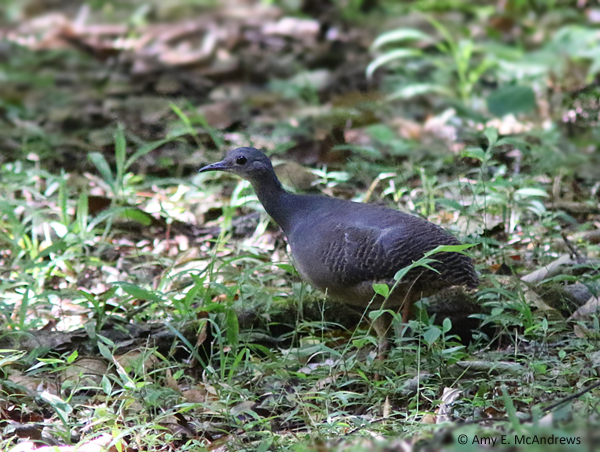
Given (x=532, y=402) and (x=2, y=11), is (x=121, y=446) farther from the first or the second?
(x=2, y=11)

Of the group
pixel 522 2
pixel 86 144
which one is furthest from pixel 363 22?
pixel 86 144

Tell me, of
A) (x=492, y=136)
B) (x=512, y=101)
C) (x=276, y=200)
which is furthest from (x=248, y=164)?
(x=512, y=101)

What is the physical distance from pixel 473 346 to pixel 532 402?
31.7 inches

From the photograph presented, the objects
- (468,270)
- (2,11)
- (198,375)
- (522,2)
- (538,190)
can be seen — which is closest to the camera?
(468,270)

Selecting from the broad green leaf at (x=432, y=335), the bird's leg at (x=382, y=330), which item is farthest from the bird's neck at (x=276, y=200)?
the broad green leaf at (x=432, y=335)

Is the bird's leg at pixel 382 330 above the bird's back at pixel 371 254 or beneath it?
beneath

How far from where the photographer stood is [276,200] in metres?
4.77

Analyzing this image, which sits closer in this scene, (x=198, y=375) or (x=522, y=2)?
(x=198, y=375)

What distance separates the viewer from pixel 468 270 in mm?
3955

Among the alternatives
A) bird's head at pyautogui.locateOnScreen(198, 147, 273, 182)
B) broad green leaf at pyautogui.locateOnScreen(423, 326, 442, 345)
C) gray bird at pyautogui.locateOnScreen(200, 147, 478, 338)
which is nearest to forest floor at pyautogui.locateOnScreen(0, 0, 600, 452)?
broad green leaf at pyautogui.locateOnScreen(423, 326, 442, 345)

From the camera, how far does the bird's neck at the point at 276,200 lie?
4.69m

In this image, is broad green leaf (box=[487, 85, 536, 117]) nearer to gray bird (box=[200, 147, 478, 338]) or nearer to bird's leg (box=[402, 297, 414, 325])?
gray bird (box=[200, 147, 478, 338])

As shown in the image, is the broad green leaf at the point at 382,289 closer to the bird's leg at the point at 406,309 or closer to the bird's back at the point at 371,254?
the bird's back at the point at 371,254

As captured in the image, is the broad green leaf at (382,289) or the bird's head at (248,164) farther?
the bird's head at (248,164)
